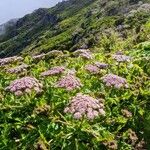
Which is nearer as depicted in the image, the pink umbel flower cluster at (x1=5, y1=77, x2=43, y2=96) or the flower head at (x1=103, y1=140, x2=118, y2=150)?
the flower head at (x1=103, y1=140, x2=118, y2=150)

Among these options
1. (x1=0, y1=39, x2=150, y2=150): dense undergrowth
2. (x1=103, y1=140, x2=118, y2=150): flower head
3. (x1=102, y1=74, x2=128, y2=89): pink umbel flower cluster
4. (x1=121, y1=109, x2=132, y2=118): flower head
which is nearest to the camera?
(x1=103, y1=140, x2=118, y2=150): flower head

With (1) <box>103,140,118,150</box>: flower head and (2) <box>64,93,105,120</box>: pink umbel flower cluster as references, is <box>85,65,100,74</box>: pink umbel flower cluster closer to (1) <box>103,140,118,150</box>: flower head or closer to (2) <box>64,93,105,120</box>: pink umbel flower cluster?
(2) <box>64,93,105,120</box>: pink umbel flower cluster

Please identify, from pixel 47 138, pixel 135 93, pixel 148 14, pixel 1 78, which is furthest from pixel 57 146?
pixel 148 14

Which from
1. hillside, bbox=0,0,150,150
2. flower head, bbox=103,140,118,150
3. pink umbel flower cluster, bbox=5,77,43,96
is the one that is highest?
pink umbel flower cluster, bbox=5,77,43,96

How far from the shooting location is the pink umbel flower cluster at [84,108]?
902 centimetres

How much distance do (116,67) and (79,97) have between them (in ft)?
12.5

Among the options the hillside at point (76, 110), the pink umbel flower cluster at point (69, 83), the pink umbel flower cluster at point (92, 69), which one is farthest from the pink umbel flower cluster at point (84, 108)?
the pink umbel flower cluster at point (92, 69)

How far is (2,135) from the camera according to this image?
9797 mm

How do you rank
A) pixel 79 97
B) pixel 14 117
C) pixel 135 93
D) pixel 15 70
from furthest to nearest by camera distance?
pixel 15 70 < pixel 135 93 < pixel 14 117 < pixel 79 97

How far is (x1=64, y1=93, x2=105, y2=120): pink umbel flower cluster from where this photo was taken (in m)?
9.02

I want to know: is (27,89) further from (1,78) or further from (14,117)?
(1,78)

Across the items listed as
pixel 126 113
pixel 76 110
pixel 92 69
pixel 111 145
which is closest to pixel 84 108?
pixel 76 110

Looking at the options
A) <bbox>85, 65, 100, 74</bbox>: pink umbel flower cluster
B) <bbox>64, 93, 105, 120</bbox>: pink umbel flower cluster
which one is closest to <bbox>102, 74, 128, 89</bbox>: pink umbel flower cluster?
<bbox>85, 65, 100, 74</bbox>: pink umbel flower cluster

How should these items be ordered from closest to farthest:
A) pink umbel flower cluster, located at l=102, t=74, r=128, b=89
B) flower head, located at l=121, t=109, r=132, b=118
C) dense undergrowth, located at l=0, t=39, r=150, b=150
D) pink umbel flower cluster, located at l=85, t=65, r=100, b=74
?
dense undergrowth, located at l=0, t=39, r=150, b=150, flower head, located at l=121, t=109, r=132, b=118, pink umbel flower cluster, located at l=102, t=74, r=128, b=89, pink umbel flower cluster, located at l=85, t=65, r=100, b=74
